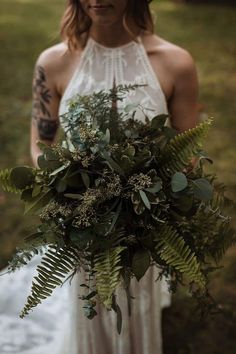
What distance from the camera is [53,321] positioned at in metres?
2.82

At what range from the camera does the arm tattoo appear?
7.67ft

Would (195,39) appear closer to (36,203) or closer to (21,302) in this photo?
(21,302)

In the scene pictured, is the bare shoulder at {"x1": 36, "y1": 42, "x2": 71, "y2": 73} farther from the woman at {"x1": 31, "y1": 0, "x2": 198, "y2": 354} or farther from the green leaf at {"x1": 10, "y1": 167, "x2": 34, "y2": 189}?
the green leaf at {"x1": 10, "y1": 167, "x2": 34, "y2": 189}

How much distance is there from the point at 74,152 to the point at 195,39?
22.0 ft

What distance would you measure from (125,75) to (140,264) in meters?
0.98

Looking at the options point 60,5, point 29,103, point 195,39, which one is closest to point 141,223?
point 29,103

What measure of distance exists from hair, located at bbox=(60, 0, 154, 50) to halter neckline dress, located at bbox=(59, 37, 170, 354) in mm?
50

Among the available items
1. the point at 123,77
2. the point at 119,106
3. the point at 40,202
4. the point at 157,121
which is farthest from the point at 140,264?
the point at 123,77

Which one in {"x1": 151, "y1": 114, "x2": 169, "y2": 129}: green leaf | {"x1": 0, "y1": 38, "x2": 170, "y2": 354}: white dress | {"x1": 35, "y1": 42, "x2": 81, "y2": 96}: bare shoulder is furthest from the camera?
{"x1": 35, "y1": 42, "x2": 81, "y2": 96}: bare shoulder

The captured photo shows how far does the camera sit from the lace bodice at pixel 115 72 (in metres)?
2.15

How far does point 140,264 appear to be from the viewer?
59.5 inches

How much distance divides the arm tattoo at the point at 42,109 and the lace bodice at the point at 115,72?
170 millimetres

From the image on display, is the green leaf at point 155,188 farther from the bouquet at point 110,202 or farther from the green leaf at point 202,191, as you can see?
the green leaf at point 202,191

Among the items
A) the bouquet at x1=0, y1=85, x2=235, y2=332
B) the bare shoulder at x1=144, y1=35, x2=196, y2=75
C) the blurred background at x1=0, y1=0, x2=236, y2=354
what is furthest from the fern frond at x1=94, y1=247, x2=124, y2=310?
the blurred background at x1=0, y1=0, x2=236, y2=354
